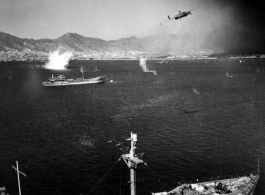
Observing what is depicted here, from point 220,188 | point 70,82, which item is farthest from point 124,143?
point 70,82

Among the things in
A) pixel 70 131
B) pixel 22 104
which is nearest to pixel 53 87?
pixel 22 104

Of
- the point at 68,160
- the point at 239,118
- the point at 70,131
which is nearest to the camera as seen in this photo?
the point at 68,160

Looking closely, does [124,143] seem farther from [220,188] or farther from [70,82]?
[70,82]

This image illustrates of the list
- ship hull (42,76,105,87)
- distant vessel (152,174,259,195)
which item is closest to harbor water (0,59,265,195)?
distant vessel (152,174,259,195)

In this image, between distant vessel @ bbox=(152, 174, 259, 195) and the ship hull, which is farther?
the ship hull

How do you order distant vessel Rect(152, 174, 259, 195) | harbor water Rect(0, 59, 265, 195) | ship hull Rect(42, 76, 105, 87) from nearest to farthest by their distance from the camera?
distant vessel Rect(152, 174, 259, 195)
harbor water Rect(0, 59, 265, 195)
ship hull Rect(42, 76, 105, 87)

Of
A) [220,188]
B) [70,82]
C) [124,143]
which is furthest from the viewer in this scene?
[70,82]

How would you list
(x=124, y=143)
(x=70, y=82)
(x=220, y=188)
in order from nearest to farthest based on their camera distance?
1. (x=220, y=188)
2. (x=124, y=143)
3. (x=70, y=82)

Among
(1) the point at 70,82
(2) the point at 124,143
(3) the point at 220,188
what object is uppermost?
(1) the point at 70,82

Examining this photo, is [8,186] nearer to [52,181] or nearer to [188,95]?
[52,181]

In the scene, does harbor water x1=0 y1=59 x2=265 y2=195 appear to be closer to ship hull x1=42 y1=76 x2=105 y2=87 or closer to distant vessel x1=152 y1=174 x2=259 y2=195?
distant vessel x1=152 y1=174 x2=259 y2=195

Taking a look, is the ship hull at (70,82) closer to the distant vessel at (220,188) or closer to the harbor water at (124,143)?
the harbor water at (124,143)
